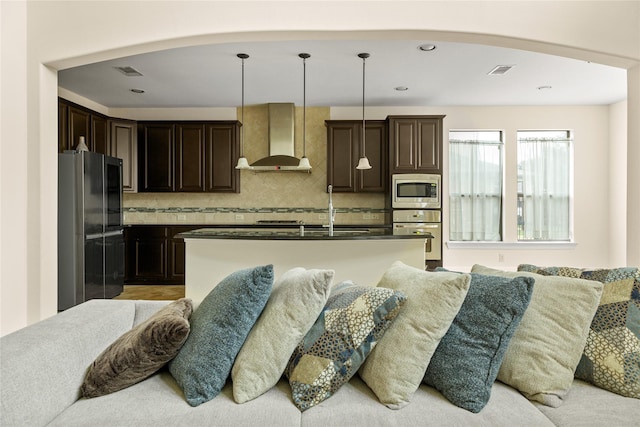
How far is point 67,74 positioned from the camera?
16.0 feet

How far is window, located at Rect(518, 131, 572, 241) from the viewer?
662 centimetres

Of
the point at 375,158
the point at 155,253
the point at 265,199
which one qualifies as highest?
the point at 375,158

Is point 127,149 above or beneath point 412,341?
above

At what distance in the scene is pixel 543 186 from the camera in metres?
6.64

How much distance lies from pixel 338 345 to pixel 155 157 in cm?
563

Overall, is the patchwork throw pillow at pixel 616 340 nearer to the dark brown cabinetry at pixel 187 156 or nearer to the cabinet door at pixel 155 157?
the dark brown cabinetry at pixel 187 156

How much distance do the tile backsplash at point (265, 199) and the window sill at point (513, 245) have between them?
124 centimetres

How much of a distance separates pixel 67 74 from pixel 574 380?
5531 mm

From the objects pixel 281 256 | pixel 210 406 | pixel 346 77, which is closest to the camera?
pixel 210 406

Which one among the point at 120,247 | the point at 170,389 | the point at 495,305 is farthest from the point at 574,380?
the point at 120,247

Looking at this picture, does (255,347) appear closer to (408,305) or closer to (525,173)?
(408,305)

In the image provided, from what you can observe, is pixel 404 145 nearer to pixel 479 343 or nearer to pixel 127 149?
pixel 127 149

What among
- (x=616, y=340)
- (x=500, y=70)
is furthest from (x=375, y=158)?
(x=616, y=340)

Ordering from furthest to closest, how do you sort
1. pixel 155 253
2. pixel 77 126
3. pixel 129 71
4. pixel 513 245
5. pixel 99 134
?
pixel 513 245 < pixel 155 253 < pixel 99 134 < pixel 77 126 < pixel 129 71
